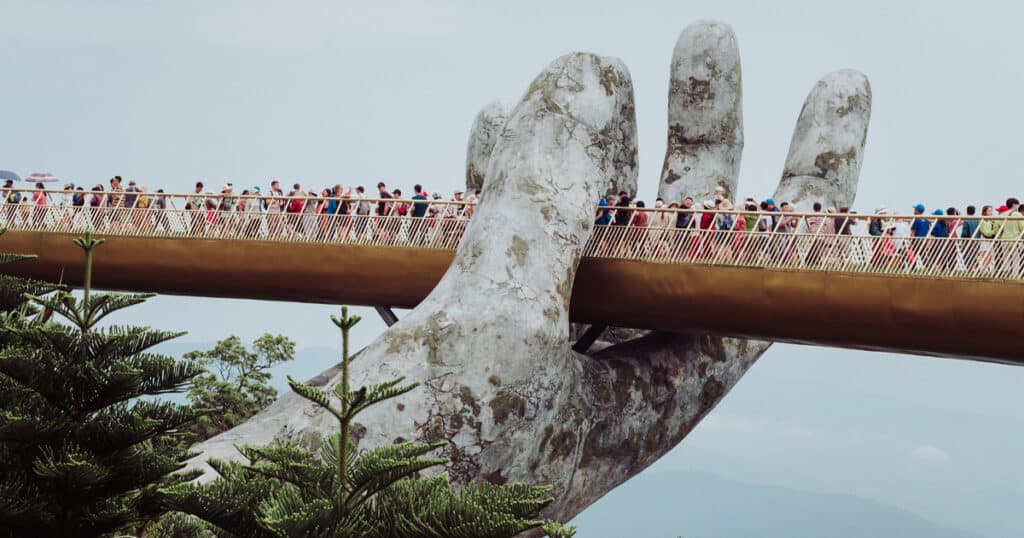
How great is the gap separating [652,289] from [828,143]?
708 centimetres

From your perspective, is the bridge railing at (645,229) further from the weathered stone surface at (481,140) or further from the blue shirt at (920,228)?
the weathered stone surface at (481,140)

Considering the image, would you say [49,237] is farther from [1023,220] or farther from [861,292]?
[1023,220]

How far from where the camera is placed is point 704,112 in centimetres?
2441

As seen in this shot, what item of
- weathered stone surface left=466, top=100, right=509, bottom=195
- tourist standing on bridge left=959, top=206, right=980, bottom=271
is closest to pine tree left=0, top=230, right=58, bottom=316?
weathered stone surface left=466, top=100, right=509, bottom=195

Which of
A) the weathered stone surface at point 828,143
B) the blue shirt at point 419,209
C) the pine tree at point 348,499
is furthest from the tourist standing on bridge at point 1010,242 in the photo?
the blue shirt at point 419,209

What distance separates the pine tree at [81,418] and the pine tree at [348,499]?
67.9 inches

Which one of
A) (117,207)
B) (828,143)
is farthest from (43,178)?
(828,143)

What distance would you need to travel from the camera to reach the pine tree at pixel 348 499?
10.6 meters

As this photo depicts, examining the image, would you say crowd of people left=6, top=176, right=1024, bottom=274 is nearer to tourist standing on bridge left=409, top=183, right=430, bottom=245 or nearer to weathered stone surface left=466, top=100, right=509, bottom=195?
tourist standing on bridge left=409, top=183, right=430, bottom=245

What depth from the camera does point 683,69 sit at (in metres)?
24.3

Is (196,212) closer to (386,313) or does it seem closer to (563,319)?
(386,313)

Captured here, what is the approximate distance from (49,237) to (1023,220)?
680 inches

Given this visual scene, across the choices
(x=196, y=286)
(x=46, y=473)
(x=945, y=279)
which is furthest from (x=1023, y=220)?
(x=196, y=286)

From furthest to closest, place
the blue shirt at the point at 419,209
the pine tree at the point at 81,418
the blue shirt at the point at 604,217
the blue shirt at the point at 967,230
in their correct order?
A: 1. the blue shirt at the point at 419,209
2. the blue shirt at the point at 604,217
3. the blue shirt at the point at 967,230
4. the pine tree at the point at 81,418
